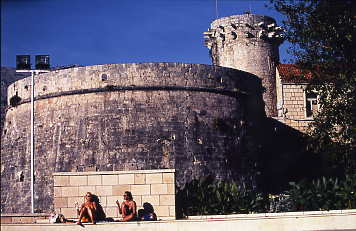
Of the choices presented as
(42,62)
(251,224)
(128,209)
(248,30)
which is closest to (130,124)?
(42,62)

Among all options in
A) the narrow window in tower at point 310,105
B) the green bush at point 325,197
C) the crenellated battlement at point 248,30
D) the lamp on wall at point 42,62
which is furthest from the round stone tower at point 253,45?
the green bush at point 325,197

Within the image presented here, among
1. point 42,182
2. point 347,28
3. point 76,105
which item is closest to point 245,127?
point 76,105

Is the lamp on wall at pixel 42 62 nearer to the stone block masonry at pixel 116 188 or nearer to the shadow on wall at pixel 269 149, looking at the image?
the stone block masonry at pixel 116 188

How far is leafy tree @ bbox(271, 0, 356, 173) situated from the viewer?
15188mm

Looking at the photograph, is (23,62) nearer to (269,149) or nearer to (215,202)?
(215,202)

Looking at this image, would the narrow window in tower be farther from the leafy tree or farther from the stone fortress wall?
the leafy tree

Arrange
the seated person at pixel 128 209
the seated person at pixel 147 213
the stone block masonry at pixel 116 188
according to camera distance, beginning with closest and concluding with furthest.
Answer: the seated person at pixel 128 209
the seated person at pixel 147 213
the stone block masonry at pixel 116 188

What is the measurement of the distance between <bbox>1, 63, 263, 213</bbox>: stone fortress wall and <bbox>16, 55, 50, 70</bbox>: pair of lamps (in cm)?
284

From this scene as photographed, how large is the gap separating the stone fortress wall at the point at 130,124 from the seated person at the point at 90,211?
366 inches

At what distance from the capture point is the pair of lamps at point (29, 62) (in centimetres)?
2117

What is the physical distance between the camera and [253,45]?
29297 millimetres

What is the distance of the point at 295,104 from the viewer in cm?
2802

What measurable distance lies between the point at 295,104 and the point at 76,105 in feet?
35.4

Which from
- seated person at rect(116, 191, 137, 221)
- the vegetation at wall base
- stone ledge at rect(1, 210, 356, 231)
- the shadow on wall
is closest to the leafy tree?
the vegetation at wall base
